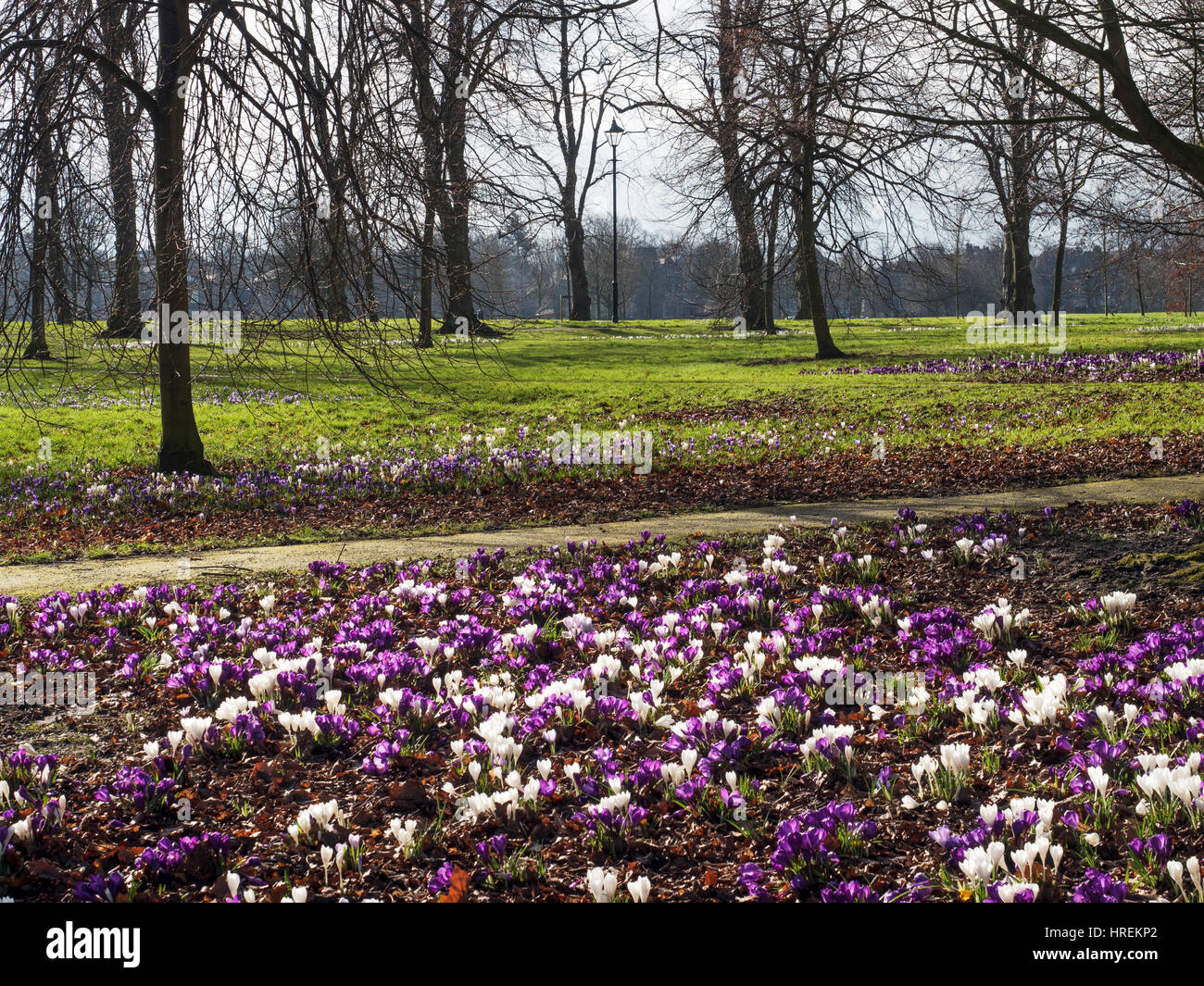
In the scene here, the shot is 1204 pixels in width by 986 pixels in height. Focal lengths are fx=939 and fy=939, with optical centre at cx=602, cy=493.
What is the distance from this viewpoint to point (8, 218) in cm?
675

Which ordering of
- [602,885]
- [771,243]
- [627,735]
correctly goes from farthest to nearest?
[771,243] < [627,735] < [602,885]

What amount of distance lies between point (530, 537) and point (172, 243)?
3773 millimetres

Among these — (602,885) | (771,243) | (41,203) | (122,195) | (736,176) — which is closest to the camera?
(602,885)

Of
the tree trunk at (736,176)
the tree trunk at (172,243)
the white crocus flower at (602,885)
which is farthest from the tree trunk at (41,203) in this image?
the white crocus flower at (602,885)

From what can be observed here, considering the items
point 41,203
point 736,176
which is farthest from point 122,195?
point 736,176

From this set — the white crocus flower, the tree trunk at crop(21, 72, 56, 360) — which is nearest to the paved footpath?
the tree trunk at crop(21, 72, 56, 360)

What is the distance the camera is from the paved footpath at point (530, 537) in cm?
785

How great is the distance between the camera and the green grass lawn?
44.0 ft

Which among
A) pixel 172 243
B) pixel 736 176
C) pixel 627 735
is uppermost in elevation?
pixel 736 176

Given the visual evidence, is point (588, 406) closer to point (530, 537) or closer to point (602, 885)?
point (530, 537)

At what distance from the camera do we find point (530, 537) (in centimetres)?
863

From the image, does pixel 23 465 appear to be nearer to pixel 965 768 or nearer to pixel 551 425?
pixel 551 425

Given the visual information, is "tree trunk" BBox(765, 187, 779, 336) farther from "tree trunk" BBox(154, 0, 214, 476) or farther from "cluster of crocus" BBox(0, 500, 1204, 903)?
"tree trunk" BBox(154, 0, 214, 476)

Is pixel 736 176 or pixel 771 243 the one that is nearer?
pixel 736 176
